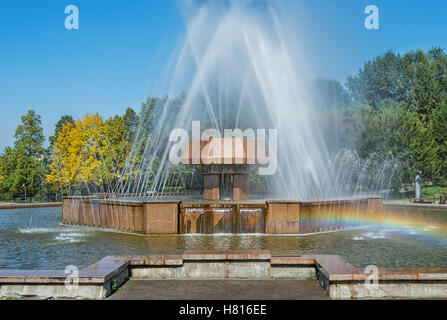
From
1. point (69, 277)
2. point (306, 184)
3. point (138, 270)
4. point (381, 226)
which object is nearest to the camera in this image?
point (69, 277)

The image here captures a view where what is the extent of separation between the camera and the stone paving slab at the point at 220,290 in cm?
670

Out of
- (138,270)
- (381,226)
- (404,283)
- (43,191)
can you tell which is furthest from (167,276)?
(43,191)

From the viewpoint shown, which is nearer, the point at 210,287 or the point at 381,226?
the point at 210,287

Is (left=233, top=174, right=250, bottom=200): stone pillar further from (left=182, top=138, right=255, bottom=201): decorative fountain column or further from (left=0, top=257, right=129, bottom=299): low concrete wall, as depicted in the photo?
(left=0, top=257, right=129, bottom=299): low concrete wall

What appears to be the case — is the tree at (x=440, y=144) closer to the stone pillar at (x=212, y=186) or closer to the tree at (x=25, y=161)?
the stone pillar at (x=212, y=186)

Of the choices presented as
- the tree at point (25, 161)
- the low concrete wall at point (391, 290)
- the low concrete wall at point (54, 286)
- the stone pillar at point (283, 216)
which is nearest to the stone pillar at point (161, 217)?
the stone pillar at point (283, 216)

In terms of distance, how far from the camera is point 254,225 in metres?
15.6

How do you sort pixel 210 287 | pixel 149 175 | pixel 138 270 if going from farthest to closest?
pixel 149 175, pixel 138 270, pixel 210 287

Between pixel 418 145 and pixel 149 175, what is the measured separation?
2893 centimetres

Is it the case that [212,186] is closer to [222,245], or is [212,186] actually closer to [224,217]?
[224,217]

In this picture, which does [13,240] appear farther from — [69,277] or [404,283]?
[404,283]

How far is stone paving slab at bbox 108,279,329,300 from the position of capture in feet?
22.0

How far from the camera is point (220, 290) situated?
7.07 metres

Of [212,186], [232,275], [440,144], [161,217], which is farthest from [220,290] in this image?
[440,144]
